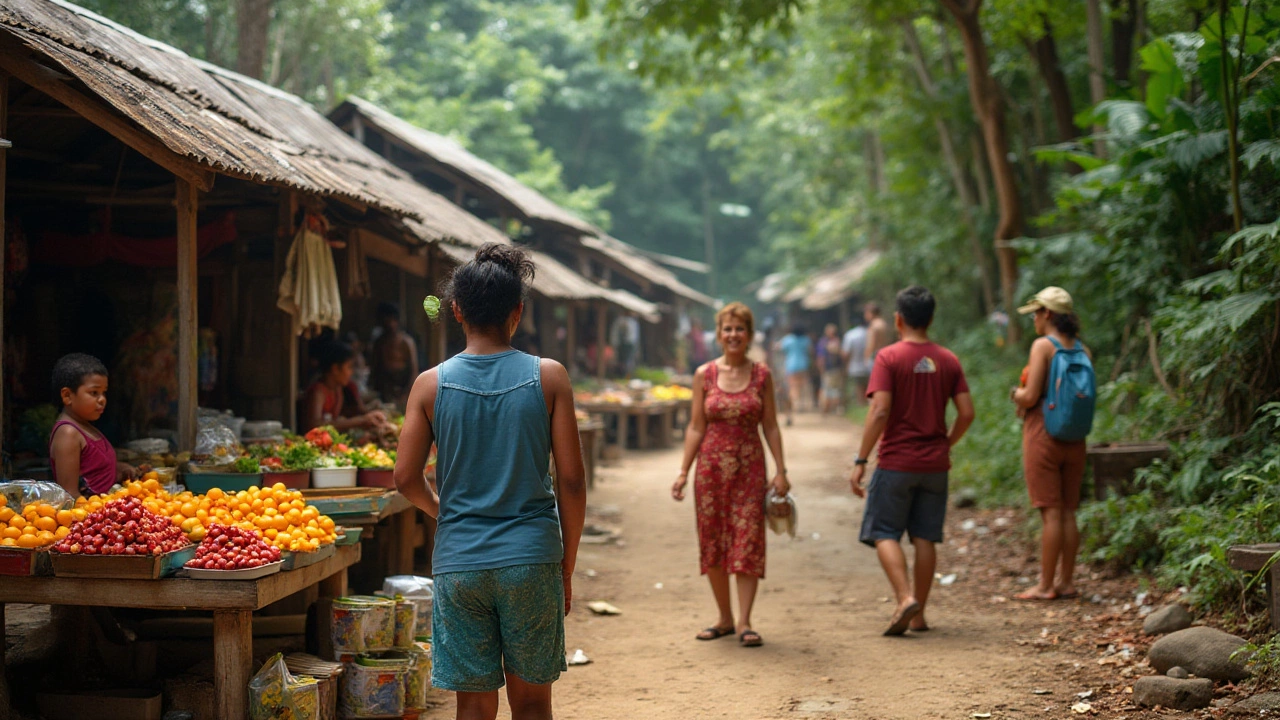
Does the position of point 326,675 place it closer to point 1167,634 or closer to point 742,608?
point 742,608

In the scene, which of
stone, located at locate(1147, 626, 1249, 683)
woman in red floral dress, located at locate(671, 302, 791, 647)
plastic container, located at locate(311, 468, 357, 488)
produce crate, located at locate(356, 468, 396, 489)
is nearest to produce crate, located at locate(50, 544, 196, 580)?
plastic container, located at locate(311, 468, 357, 488)

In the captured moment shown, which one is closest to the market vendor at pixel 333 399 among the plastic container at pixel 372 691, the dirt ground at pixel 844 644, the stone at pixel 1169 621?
the dirt ground at pixel 844 644

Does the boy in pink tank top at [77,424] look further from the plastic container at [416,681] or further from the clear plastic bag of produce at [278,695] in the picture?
the plastic container at [416,681]

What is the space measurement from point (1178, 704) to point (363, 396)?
25.5 feet

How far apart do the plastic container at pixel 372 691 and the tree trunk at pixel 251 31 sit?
40.5 ft

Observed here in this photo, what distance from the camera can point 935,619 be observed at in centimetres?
685

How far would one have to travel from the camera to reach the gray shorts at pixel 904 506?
6227mm

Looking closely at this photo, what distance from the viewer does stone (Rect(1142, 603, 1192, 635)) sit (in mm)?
5781

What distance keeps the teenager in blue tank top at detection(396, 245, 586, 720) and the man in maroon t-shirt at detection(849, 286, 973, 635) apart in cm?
327

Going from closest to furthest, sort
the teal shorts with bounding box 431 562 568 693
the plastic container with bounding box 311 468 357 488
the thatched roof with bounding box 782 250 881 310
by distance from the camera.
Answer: the teal shorts with bounding box 431 562 568 693 → the plastic container with bounding box 311 468 357 488 → the thatched roof with bounding box 782 250 881 310

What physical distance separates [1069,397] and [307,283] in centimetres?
531

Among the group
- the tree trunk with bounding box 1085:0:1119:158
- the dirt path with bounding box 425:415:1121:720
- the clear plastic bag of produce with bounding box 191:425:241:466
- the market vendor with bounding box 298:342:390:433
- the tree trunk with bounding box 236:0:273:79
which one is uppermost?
the tree trunk with bounding box 236:0:273:79

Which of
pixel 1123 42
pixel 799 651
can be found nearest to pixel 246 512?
pixel 799 651

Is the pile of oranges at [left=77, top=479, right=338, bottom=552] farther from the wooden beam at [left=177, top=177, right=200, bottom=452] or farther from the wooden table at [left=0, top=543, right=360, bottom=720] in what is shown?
the wooden beam at [left=177, top=177, right=200, bottom=452]
